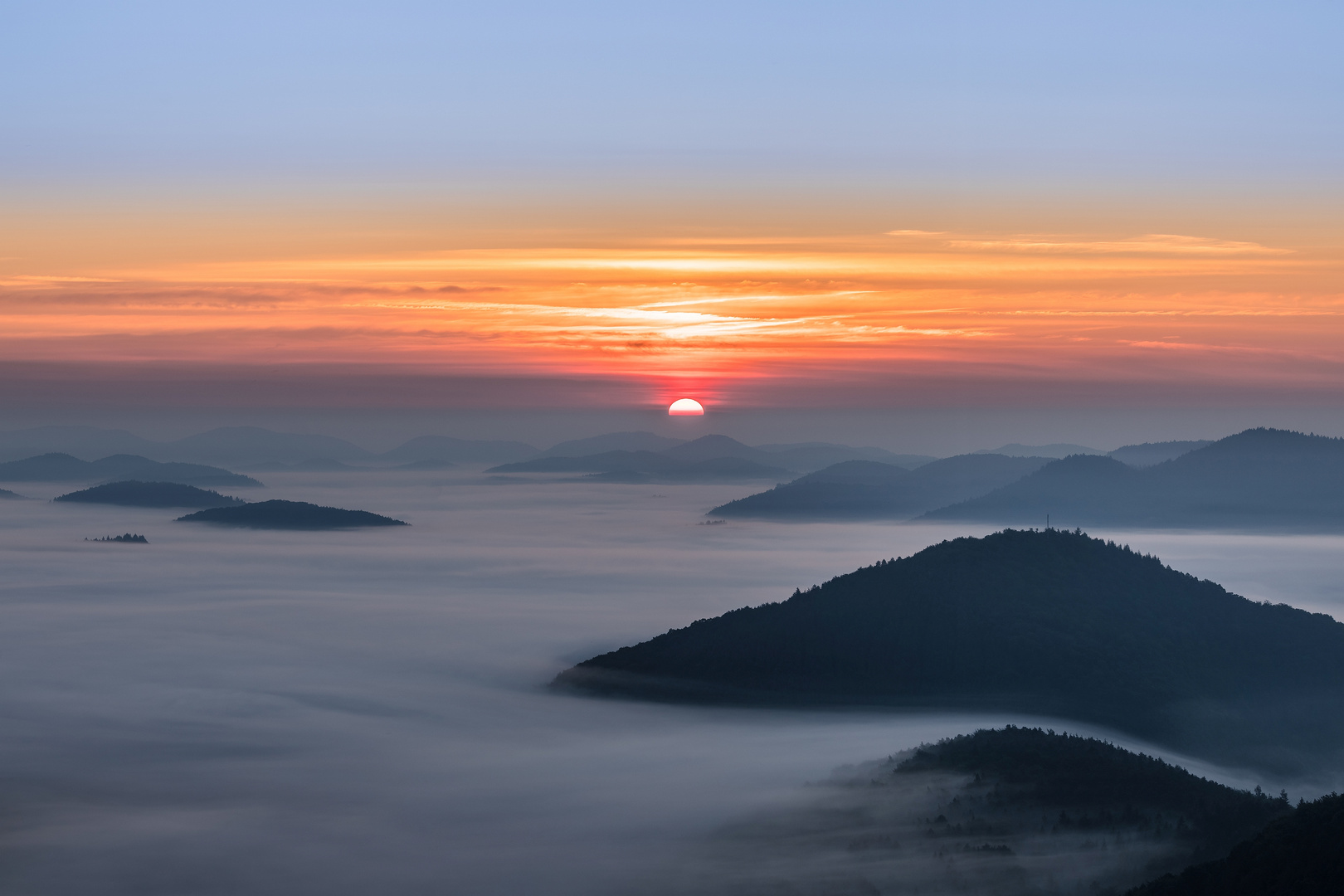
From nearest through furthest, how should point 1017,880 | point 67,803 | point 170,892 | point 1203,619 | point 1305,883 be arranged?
point 1305,883 < point 1017,880 < point 170,892 < point 67,803 < point 1203,619

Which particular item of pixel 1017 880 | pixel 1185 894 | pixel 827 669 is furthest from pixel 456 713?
pixel 1185 894

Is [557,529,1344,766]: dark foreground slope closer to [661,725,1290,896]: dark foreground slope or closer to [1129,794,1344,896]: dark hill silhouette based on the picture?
[661,725,1290,896]: dark foreground slope

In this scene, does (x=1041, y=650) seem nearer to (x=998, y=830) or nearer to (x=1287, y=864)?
(x=998, y=830)

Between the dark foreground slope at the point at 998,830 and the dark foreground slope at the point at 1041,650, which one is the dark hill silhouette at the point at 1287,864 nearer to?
the dark foreground slope at the point at 998,830

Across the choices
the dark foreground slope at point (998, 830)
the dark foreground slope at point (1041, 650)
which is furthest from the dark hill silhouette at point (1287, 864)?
the dark foreground slope at point (1041, 650)

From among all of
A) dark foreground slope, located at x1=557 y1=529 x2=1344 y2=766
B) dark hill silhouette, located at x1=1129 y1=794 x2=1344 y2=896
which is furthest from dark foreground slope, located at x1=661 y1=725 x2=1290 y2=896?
dark foreground slope, located at x1=557 y1=529 x2=1344 y2=766

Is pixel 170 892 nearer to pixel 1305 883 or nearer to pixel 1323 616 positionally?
pixel 1305 883

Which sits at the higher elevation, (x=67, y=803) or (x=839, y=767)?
(x=839, y=767)
